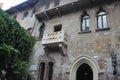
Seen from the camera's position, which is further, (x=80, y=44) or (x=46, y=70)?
(x=46, y=70)

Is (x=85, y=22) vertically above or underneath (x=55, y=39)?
above

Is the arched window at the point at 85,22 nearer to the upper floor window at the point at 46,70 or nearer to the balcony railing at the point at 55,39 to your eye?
the balcony railing at the point at 55,39

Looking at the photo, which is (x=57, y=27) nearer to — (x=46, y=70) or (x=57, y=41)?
(x=57, y=41)

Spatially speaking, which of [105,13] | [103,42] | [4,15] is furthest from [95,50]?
[4,15]

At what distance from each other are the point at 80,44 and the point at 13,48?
4731 mm

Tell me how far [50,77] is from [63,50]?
2.28 meters

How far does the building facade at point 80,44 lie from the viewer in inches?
390

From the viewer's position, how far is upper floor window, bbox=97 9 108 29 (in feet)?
36.8

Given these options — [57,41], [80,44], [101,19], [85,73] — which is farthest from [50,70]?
[101,19]

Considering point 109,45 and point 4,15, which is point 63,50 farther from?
point 4,15

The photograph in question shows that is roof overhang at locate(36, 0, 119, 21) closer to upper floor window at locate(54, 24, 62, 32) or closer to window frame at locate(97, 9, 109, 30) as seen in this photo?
window frame at locate(97, 9, 109, 30)

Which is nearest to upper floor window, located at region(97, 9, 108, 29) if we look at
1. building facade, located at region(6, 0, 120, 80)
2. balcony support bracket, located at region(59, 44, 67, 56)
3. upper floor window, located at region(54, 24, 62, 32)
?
building facade, located at region(6, 0, 120, 80)

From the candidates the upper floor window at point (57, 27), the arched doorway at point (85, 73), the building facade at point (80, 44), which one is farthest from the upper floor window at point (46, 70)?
the upper floor window at point (57, 27)

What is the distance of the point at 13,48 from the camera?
1122 centimetres
